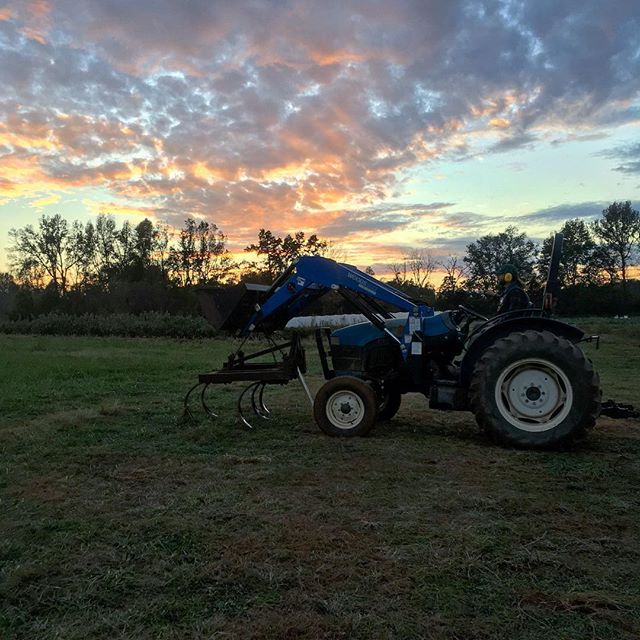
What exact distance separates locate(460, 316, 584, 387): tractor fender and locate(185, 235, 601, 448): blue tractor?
0.01 m

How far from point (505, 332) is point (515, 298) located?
1.99ft

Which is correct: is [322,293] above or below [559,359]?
above

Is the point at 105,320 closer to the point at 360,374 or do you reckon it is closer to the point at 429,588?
the point at 360,374

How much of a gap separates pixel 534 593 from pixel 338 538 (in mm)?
1253

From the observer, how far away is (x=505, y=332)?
6980mm

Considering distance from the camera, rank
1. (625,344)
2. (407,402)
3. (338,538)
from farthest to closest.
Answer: (625,344) → (407,402) → (338,538)

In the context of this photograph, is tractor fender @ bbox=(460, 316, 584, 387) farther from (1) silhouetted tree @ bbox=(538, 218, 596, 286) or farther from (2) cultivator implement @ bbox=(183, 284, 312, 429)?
(1) silhouetted tree @ bbox=(538, 218, 596, 286)

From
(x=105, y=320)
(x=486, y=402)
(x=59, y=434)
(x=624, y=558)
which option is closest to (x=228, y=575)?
(x=624, y=558)

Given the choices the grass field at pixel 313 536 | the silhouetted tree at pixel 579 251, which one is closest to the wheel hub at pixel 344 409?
the grass field at pixel 313 536

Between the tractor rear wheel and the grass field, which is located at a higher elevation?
the tractor rear wheel

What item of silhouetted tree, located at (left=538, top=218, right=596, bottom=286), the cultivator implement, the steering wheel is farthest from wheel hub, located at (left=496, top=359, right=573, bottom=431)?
silhouetted tree, located at (left=538, top=218, right=596, bottom=286)

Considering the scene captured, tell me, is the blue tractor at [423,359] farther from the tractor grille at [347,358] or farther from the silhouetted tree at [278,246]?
the silhouetted tree at [278,246]

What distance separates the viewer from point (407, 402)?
411 inches

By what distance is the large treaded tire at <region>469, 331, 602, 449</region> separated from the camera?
251 inches
